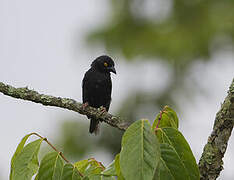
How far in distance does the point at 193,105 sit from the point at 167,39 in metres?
1.78

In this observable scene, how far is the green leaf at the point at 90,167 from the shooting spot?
2.30 meters

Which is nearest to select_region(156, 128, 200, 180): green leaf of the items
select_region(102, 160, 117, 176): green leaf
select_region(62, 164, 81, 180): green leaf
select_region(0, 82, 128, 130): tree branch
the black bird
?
select_region(102, 160, 117, 176): green leaf

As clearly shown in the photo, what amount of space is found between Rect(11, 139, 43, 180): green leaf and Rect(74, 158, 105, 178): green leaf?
0.23 metres

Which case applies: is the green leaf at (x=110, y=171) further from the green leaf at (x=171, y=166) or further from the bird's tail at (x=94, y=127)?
the bird's tail at (x=94, y=127)

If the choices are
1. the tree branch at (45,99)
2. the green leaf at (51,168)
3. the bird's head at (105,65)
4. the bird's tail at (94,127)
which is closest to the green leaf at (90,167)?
the green leaf at (51,168)

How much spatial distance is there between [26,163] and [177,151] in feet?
2.48

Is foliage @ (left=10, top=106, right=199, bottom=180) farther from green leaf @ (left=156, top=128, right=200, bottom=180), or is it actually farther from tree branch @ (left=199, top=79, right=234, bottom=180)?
tree branch @ (left=199, top=79, right=234, bottom=180)

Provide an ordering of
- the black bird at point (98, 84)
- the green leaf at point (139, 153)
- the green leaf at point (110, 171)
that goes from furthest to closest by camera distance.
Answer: the black bird at point (98, 84), the green leaf at point (110, 171), the green leaf at point (139, 153)

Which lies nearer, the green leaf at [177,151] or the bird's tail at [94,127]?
the green leaf at [177,151]

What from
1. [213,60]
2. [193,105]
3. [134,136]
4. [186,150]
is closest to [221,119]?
[186,150]

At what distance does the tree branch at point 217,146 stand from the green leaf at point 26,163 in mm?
886

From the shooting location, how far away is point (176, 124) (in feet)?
7.85

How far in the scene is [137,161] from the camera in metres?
1.91

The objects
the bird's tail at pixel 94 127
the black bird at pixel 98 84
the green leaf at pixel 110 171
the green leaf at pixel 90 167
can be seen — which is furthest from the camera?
the bird's tail at pixel 94 127
